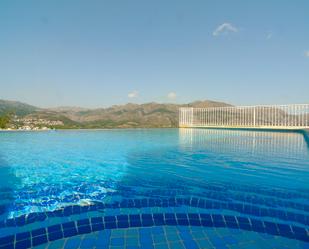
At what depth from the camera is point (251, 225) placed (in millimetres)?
3412

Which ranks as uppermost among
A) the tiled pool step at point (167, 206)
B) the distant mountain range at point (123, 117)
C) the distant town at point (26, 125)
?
the distant mountain range at point (123, 117)

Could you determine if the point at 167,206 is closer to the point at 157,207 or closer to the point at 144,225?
the point at 157,207

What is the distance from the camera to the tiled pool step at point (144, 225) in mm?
3037

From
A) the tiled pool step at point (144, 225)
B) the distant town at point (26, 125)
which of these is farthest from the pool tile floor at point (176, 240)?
the distant town at point (26, 125)

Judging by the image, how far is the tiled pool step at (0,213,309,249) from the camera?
3037 mm

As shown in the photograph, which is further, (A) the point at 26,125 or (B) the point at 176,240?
(A) the point at 26,125

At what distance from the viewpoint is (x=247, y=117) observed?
1603 inches

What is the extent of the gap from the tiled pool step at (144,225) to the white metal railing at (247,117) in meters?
32.2

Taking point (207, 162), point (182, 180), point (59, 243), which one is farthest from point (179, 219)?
point (207, 162)

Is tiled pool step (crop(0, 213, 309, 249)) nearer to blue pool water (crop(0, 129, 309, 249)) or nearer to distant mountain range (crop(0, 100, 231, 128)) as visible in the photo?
blue pool water (crop(0, 129, 309, 249))

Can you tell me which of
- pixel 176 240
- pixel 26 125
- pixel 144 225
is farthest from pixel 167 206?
pixel 26 125

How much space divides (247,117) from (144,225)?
4074 cm

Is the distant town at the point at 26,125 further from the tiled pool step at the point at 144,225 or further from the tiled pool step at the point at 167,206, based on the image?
the tiled pool step at the point at 144,225

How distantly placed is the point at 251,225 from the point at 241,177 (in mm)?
2904
